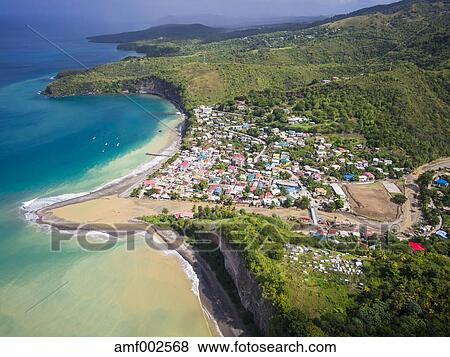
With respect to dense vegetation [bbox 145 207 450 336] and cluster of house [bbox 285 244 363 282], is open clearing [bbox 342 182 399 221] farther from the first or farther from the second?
cluster of house [bbox 285 244 363 282]

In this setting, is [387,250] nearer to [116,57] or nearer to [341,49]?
[341,49]

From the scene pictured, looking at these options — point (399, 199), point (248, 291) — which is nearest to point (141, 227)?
point (248, 291)

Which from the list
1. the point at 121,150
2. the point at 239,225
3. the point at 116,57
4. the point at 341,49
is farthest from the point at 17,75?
the point at 239,225

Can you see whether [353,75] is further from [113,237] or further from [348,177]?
[113,237]

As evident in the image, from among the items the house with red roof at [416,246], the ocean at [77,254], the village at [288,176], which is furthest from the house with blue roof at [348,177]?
the ocean at [77,254]

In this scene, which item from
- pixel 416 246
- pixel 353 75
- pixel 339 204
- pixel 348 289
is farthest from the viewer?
pixel 353 75
